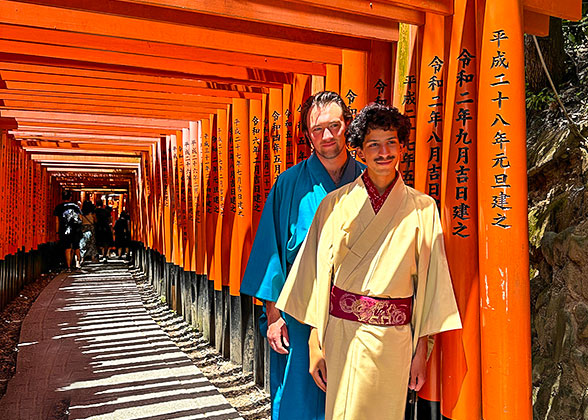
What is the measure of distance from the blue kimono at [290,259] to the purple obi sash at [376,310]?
0.48 meters

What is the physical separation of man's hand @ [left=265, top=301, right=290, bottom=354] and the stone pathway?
2.22m

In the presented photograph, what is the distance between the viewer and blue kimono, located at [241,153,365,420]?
9.05ft

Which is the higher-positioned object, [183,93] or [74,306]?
[183,93]

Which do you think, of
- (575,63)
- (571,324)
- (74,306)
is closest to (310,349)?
(571,324)

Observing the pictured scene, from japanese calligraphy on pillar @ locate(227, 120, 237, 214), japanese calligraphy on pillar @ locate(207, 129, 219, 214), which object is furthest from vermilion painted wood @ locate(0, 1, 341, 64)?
japanese calligraphy on pillar @ locate(207, 129, 219, 214)

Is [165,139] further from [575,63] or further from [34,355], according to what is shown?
[575,63]

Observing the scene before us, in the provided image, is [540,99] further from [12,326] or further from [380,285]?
[12,326]

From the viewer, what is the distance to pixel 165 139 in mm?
11016

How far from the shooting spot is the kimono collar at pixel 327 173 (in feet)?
9.50

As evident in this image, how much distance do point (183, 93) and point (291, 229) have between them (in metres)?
3.62

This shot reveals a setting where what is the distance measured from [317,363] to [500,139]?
57.5 inches

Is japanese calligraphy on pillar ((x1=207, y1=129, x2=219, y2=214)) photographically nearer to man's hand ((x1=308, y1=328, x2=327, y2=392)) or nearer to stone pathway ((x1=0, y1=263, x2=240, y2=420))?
stone pathway ((x1=0, y1=263, x2=240, y2=420))

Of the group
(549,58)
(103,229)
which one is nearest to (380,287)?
(549,58)

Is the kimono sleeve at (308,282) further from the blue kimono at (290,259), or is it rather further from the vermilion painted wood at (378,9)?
the vermilion painted wood at (378,9)
